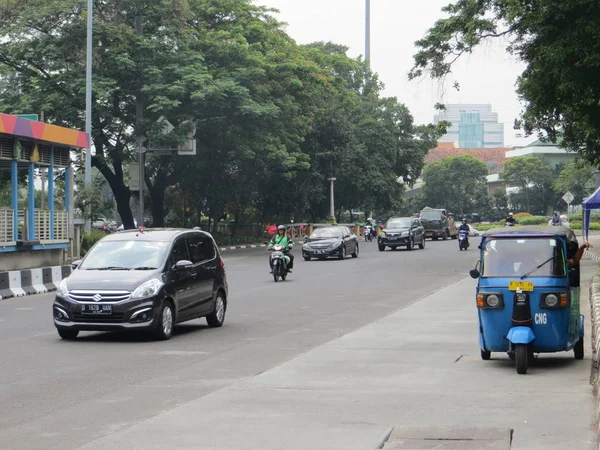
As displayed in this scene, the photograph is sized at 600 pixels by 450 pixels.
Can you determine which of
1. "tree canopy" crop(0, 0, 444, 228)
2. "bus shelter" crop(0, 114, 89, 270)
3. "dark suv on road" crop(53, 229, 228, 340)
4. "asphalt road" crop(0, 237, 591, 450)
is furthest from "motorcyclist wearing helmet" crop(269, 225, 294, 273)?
"dark suv on road" crop(53, 229, 228, 340)

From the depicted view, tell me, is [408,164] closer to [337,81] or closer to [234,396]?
[337,81]

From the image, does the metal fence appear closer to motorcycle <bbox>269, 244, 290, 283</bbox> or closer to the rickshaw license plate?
motorcycle <bbox>269, 244, 290, 283</bbox>

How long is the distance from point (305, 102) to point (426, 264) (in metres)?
21.4

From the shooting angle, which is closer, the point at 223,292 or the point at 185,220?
the point at 223,292

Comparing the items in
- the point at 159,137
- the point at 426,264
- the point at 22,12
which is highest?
the point at 22,12

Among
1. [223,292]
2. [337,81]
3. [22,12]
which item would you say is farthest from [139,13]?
[223,292]

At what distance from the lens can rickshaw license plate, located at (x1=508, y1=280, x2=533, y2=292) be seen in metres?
11.5

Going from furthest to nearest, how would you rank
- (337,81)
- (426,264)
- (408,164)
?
(408,164) < (337,81) < (426,264)

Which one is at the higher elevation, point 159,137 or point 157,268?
point 159,137

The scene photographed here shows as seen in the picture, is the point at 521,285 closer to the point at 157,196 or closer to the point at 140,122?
the point at 140,122

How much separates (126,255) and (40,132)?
16225mm

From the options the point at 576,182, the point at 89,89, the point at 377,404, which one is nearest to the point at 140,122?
the point at 89,89

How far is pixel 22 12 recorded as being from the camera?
43.5 meters

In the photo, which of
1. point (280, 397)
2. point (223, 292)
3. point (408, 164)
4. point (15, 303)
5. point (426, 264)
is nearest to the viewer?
point (280, 397)
